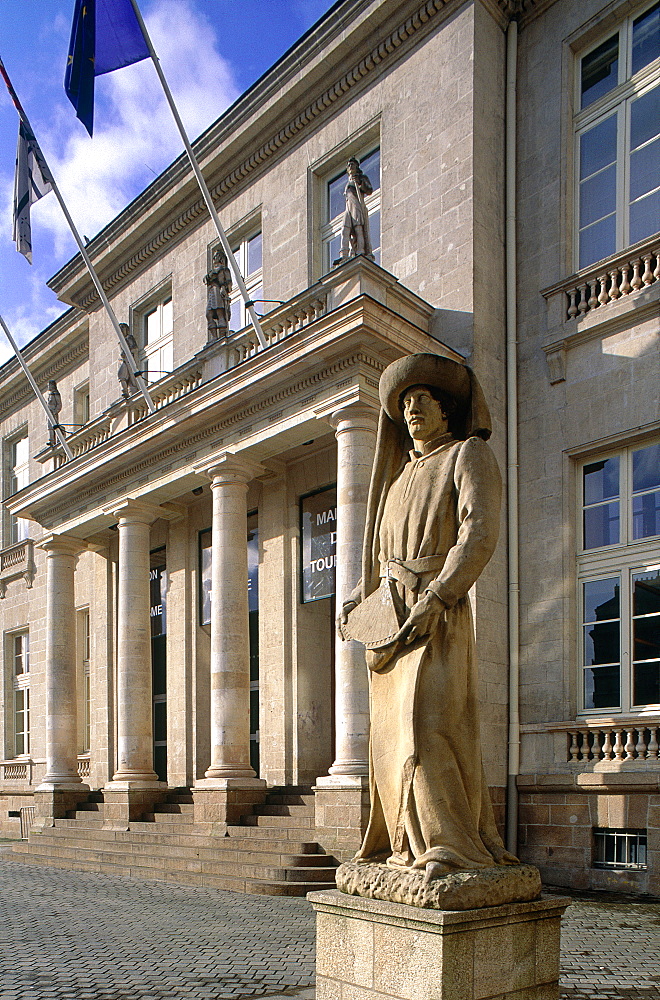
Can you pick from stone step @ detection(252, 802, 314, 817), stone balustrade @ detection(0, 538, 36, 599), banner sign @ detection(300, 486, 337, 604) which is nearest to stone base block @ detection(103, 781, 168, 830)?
stone step @ detection(252, 802, 314, 817)

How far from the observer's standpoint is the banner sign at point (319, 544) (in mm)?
14820

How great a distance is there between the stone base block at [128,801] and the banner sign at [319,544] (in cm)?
452

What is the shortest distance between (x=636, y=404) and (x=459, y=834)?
924cm

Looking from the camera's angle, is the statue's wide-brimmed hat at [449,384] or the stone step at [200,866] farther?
the stone step at [200,866]

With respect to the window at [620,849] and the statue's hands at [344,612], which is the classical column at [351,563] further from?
the statue's hands at [344,612]

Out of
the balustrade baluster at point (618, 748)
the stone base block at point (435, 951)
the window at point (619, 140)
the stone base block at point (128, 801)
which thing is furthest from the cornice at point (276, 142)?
the stone base block at point (435, 951)

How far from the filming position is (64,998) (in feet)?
21.4

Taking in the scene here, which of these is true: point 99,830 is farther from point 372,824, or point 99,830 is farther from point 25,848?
point 372,824

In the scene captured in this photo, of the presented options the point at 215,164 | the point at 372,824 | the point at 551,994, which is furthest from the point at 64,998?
the point at 215,164

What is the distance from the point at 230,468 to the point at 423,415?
1027cm

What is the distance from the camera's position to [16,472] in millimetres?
30062

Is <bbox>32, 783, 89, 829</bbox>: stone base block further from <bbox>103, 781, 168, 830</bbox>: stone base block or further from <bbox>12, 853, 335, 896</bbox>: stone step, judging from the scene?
<bbox>103, 781, 168, 830</bbox>: stone base block

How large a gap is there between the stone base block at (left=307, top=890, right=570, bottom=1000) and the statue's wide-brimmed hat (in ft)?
8.11

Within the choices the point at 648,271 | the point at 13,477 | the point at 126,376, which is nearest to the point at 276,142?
the point at 126,376
